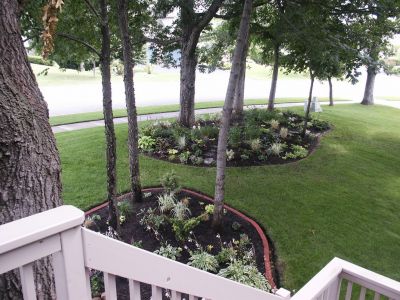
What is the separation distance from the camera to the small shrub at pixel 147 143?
9.19 meters

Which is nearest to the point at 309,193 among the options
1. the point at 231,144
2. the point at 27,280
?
the point at 231,144

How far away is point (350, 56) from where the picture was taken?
5.39 meters

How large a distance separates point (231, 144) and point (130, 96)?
165 inches

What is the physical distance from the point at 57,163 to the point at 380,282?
211 cm

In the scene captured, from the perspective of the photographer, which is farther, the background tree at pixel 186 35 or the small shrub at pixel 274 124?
the small shrub at pixel 274 124

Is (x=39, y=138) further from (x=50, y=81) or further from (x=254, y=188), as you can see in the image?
(x=50, y=81)

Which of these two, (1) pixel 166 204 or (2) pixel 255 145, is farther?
(2) pixel 255 145

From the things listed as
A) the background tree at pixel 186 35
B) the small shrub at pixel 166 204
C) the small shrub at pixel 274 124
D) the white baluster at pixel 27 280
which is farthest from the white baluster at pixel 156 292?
the small shrub at pixel 274 124

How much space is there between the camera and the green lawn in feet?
17.1

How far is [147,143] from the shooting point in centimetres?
929

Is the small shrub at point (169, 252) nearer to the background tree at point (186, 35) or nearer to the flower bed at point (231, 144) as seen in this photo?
the flower bed at point (231, 144)

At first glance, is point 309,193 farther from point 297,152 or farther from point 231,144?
point 231,144

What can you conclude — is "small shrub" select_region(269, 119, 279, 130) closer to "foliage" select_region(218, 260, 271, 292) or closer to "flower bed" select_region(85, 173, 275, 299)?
"flower bed" select_region(85, 173, 275, 299)

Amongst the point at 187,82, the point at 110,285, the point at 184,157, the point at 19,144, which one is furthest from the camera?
the point at 187,82
